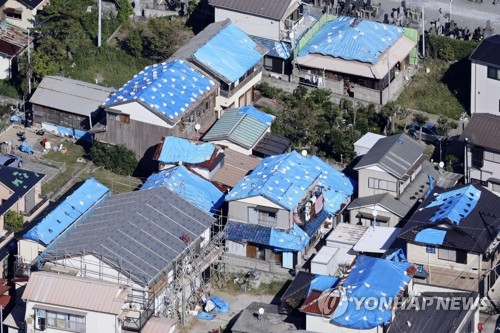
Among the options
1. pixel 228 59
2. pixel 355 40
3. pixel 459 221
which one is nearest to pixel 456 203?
pixel 459 221

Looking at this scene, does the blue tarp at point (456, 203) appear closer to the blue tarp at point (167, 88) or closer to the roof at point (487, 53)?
the roof at point (487, 53)

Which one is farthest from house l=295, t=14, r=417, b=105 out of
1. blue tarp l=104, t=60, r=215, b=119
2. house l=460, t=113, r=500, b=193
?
house l=460, t=113, r=500, b=193

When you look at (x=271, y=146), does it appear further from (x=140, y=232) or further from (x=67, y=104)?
(x=140, y=232)

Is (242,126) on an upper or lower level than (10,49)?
lower

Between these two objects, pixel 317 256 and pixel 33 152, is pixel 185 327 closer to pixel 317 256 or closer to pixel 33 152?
pixel 317 256

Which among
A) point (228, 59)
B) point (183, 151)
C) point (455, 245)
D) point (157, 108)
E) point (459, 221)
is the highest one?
point (228, 59)

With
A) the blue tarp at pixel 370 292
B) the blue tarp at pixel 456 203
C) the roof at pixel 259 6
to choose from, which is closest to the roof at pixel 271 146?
the roof at pixel 259 6

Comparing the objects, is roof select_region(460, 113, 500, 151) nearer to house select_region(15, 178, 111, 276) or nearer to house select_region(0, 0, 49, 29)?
house select_region(15, 178, 111, 276)

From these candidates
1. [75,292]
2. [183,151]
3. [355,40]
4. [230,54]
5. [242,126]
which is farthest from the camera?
[355,40]
